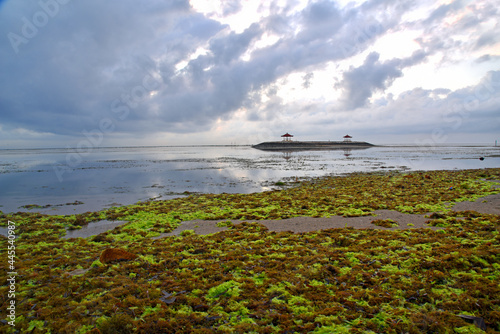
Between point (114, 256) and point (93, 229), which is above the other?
point (114, 256)

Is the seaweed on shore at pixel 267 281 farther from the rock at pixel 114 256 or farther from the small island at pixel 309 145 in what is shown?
the small island at pixel 309 145

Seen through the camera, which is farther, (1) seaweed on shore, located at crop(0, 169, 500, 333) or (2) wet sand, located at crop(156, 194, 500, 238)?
(2) wet sand, located at crop(156, 194, 500, 238)

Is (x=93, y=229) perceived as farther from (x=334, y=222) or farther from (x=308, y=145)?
(x=308, y=145)

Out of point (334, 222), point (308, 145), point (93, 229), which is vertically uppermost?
point (308, 145)

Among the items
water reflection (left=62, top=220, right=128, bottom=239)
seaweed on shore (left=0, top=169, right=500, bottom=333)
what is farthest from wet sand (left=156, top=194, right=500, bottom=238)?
water reflection (left=62, top=220, right=128, bottom=239)

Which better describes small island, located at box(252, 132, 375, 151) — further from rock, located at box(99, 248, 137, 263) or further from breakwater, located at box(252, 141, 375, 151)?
rock, located at box(99, 248, 137, 263)

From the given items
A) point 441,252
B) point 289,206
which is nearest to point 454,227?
point 441,252

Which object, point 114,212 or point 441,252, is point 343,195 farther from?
point 114,212

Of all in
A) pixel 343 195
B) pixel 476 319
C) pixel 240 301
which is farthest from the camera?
pixel 343 195

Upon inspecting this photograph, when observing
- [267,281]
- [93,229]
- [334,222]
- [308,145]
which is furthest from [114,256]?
[308,145]

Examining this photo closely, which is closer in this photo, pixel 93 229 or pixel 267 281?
pixel 267 281

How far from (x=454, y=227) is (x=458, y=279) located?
11.9ft

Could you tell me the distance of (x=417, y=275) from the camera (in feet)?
15.1

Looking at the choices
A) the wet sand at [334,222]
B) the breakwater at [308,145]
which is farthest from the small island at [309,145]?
the wet sand at [334,222]
